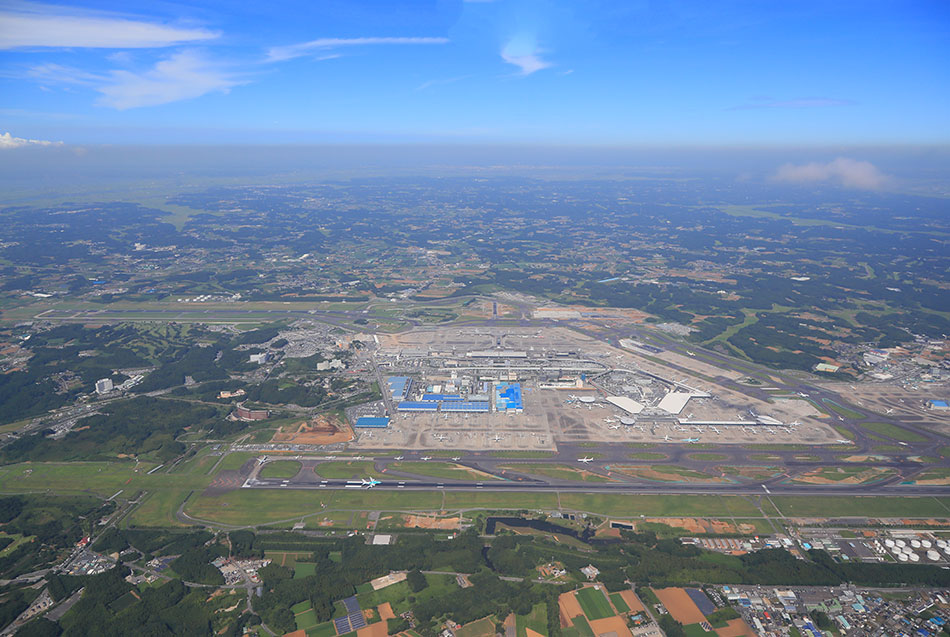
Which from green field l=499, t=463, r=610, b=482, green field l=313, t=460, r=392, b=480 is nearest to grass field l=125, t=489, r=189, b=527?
green field l=313, t=460, r=392, b=480

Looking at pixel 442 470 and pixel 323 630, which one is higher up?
pixel 323 630

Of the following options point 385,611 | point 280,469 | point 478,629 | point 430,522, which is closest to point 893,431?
point 430,522

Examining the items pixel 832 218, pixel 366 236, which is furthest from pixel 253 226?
pixel 832 218

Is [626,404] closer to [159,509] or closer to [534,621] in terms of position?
[534,621]

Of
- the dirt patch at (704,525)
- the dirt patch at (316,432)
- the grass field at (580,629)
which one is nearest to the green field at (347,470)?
the dirt patch at (316,432)

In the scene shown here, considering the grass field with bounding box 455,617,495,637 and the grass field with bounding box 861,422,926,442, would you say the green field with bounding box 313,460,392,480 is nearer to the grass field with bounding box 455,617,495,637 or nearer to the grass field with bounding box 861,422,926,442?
the grass field with bounding box 455,617,495,637

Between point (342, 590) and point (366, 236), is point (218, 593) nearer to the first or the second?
point (342, 590)
